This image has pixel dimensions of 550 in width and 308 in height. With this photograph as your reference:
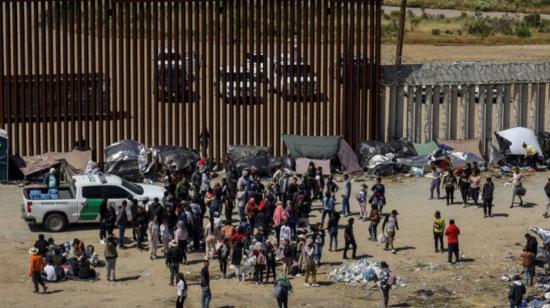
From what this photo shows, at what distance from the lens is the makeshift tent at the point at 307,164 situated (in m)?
47.1

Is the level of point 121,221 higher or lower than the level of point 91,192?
lower

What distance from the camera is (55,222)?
4106 cm

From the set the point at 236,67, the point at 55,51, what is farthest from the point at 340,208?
the point at 55,51

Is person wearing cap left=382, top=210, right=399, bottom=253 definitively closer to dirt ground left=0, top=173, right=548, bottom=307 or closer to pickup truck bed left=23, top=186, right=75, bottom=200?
dirt ground left=0, top=173, right=548, bottom=307

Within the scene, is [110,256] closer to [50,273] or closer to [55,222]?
[50,273]

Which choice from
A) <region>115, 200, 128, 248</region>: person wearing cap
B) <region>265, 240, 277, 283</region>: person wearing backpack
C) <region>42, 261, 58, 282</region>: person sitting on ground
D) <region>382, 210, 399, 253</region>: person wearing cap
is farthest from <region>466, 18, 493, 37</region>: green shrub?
<region>42, 261, 58, 282</region>: person sitting on ground

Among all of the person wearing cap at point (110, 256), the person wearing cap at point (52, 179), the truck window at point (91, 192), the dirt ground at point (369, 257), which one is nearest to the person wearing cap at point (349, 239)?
the dirt ground at point (369, 257)

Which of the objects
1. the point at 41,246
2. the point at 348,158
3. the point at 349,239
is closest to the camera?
the point at 41,246

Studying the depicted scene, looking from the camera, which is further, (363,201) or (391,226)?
(363,201)

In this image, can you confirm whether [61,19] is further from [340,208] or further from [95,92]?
[340,208]

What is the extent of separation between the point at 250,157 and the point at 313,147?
2019 mm

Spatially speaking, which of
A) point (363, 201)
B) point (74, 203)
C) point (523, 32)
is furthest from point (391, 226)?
point (523, 32)

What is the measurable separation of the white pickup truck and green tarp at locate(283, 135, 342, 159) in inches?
307

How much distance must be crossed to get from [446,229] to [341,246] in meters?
2.73
